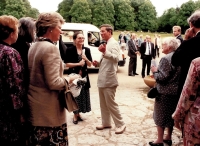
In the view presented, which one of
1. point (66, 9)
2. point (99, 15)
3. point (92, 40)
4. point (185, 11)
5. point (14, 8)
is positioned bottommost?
point (92, 40)

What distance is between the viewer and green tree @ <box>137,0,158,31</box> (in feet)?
252

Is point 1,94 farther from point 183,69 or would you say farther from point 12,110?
point 183,69

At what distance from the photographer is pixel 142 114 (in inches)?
230

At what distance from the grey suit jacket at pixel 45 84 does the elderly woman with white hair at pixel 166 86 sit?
1.77 metres

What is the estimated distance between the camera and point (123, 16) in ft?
237

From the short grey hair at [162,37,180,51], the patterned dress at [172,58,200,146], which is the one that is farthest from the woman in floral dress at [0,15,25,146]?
the short grey hair at [162,37,180,51]

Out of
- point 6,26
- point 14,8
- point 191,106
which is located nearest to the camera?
point 191,106

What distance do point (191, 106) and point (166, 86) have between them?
1529mm

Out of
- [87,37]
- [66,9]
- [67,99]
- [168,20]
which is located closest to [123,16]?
[168,20]

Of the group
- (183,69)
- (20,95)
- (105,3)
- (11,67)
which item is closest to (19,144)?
(20,95)

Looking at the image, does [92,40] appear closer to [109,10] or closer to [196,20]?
[196,20]

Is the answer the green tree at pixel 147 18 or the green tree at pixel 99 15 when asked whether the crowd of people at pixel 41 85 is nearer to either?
the green tree at pixel 99 15

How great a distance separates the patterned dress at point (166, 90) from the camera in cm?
370

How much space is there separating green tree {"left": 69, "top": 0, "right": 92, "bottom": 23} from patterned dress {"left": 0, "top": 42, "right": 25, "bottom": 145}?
66.7 m
